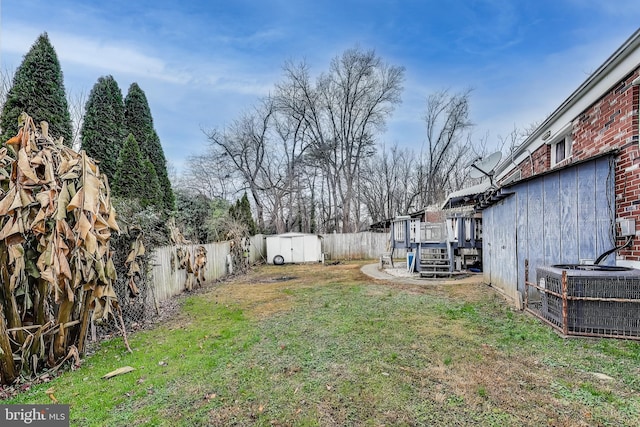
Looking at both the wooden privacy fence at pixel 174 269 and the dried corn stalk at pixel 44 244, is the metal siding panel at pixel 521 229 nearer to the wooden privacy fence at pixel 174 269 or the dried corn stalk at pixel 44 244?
the dried corn stalk at pixel 44 244

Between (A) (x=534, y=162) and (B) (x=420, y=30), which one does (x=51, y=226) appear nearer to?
(A) (x=534, y=162)

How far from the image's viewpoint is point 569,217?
4711mm

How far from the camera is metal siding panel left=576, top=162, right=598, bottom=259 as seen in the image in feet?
14.5

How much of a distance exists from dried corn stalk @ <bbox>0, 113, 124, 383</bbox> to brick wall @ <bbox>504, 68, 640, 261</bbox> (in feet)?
21.6

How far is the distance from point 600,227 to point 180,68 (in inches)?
530

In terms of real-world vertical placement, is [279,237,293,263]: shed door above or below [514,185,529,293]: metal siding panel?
below

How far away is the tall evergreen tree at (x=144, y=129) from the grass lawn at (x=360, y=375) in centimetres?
833

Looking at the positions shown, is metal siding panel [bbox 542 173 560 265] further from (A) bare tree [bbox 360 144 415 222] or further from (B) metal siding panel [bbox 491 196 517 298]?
(A) bare tree [bbox 360 144 415 222]

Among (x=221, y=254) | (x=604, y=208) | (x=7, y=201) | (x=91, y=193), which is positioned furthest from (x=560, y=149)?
(x=221, y=254)

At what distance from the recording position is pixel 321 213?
82.2 feet

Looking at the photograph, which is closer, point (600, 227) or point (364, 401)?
point (364, 401)

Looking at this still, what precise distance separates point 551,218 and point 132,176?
10639mm

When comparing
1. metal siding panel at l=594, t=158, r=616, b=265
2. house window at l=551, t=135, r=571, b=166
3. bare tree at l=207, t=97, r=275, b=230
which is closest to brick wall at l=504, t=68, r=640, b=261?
metal siding panel at l=594, t=158, r=616, b=265

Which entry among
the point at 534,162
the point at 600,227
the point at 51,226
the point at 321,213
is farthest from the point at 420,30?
the point at 321,213
